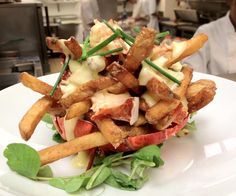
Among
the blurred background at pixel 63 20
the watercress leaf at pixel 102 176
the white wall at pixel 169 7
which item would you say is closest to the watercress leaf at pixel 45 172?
the watercress leaf at pixel 102 176

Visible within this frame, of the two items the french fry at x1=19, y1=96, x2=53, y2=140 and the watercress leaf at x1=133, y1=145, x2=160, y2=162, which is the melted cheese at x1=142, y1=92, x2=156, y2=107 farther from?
the french fry at x1=19, y1=96, x2=53, y2=140

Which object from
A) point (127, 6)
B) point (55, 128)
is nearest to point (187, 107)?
point (55, 128)

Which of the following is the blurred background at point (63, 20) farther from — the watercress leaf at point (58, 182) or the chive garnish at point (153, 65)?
the watercress leaf at point (58, 182)

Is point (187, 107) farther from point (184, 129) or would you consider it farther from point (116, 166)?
point (116, 166)

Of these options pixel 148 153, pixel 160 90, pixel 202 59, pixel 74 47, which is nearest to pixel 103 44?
pixel 74 47

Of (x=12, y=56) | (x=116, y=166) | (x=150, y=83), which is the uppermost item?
(x=150, y=83)

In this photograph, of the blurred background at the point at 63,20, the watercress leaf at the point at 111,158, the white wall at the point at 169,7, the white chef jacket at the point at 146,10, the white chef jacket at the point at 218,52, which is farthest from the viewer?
the white wall at the point at 169,7

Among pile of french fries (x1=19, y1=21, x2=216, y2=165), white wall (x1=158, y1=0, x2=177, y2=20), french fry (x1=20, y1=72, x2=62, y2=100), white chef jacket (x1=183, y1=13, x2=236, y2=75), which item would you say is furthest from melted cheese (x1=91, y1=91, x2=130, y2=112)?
white wall (x1=158, y1=0, x2=177, y2=20)
